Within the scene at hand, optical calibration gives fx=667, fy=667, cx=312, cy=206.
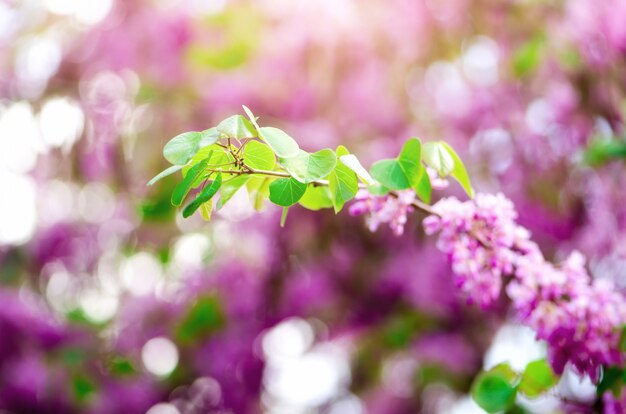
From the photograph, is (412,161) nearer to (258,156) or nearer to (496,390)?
(258,156)

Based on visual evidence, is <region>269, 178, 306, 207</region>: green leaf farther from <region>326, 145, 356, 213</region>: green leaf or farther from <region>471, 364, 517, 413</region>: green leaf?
<region>471, 364, 517, 413</region>: green leaf

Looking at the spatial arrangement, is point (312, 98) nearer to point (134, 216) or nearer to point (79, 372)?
point (134, 216)

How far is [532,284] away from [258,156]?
14.5 inches

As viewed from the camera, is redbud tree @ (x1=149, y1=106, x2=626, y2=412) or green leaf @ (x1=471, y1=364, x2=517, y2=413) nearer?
redbud tree @ (x1=149, y1=106, x2=626, y2=412)

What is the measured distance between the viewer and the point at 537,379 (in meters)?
0.93

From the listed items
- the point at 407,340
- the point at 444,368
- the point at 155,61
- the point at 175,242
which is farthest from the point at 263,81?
the point at 444,368

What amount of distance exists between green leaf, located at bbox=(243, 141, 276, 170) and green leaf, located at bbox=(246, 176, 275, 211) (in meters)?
0.09

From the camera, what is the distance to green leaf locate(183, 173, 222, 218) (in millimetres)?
614

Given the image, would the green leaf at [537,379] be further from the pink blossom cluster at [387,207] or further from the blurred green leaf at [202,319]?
the blurred green leaf at [202,319]

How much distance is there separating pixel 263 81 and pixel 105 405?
1.13 metres

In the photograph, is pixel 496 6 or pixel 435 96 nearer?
pixel 496 6

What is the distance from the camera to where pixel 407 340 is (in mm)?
2064

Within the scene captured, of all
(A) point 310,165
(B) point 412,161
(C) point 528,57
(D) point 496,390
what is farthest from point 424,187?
(C) point 528,57

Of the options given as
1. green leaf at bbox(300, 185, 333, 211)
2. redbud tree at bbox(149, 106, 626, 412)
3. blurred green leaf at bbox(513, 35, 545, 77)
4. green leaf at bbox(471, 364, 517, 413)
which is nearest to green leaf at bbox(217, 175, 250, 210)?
redbud tree at bbox(149, 106, 626, 412)
